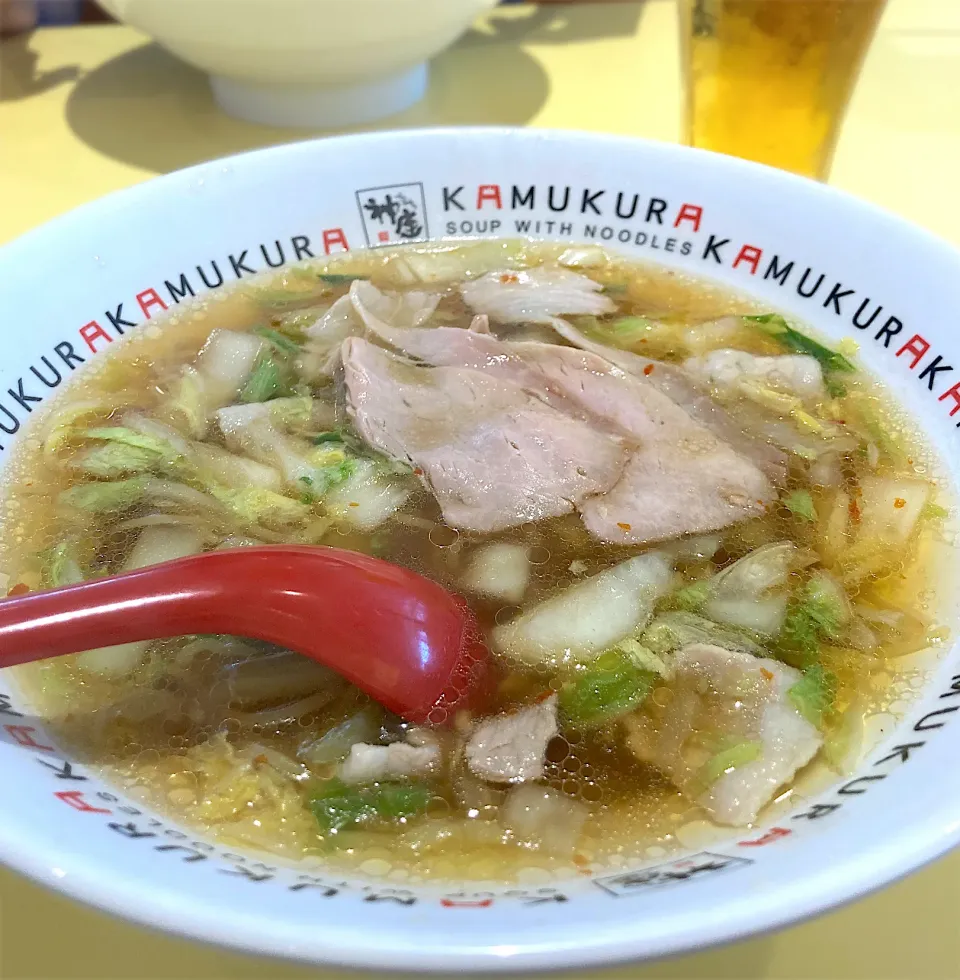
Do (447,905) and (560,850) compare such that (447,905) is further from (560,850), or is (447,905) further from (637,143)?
(637,143)

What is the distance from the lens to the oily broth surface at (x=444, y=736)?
76 cm

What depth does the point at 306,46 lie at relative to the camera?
165 cm

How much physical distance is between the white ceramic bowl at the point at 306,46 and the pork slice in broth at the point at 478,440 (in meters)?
0.78

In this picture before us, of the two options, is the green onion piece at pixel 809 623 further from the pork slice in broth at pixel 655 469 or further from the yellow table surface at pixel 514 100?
the yellow table surface at pixel 514 100

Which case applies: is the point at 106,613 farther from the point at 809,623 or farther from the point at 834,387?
the point at 834,387

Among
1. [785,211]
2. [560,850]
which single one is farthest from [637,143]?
[560,850]

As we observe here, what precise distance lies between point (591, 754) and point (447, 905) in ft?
0.81

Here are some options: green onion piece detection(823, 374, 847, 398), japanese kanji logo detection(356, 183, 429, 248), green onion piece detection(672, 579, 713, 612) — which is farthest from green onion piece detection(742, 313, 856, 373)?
japanese kanji logo detection(356, 183, 429, 248)

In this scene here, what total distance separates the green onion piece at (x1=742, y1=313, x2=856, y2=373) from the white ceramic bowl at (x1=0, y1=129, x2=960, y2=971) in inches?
1.4

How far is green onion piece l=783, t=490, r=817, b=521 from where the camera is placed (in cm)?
106

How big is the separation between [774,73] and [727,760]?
1.29 metres

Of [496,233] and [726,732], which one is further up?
[496,233]

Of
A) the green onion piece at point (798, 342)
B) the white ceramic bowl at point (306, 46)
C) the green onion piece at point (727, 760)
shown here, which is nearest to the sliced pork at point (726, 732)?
the green onion piece at point (727, 760)

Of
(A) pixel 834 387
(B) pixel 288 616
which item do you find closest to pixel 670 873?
(B) pixel 288 616
